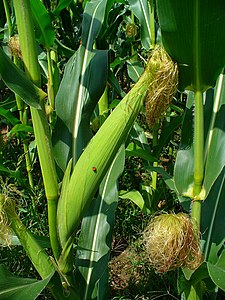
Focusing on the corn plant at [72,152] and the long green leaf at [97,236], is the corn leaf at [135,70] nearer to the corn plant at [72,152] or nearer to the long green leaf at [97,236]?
the corn plant at [72,152]

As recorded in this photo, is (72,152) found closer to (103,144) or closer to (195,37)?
(103,144)

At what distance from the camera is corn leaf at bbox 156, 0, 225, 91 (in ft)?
3.34

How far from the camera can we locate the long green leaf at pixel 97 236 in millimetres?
1536

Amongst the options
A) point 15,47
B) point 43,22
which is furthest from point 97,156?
point 15,47

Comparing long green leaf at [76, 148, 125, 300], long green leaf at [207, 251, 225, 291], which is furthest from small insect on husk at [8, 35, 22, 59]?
long green leaf at [207, 251, 225, 291]

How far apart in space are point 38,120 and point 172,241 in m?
0.45

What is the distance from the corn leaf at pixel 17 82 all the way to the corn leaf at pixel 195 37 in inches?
13.3

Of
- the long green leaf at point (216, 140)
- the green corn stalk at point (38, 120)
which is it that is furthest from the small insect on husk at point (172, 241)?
the green corn stalk at point (38, 120)

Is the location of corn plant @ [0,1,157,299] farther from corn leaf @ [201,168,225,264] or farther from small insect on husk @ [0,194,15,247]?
corn leaf @ [201,168,225,264]

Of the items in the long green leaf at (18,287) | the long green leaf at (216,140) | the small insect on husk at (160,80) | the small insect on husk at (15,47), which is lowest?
the long green leaf at (18,287)

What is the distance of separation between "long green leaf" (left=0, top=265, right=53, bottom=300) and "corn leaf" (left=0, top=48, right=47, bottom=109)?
0.45 metres

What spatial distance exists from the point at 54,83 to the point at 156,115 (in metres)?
1.40

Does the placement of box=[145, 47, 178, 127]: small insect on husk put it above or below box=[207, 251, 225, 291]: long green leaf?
above

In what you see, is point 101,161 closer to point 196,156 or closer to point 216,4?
point 196,156
